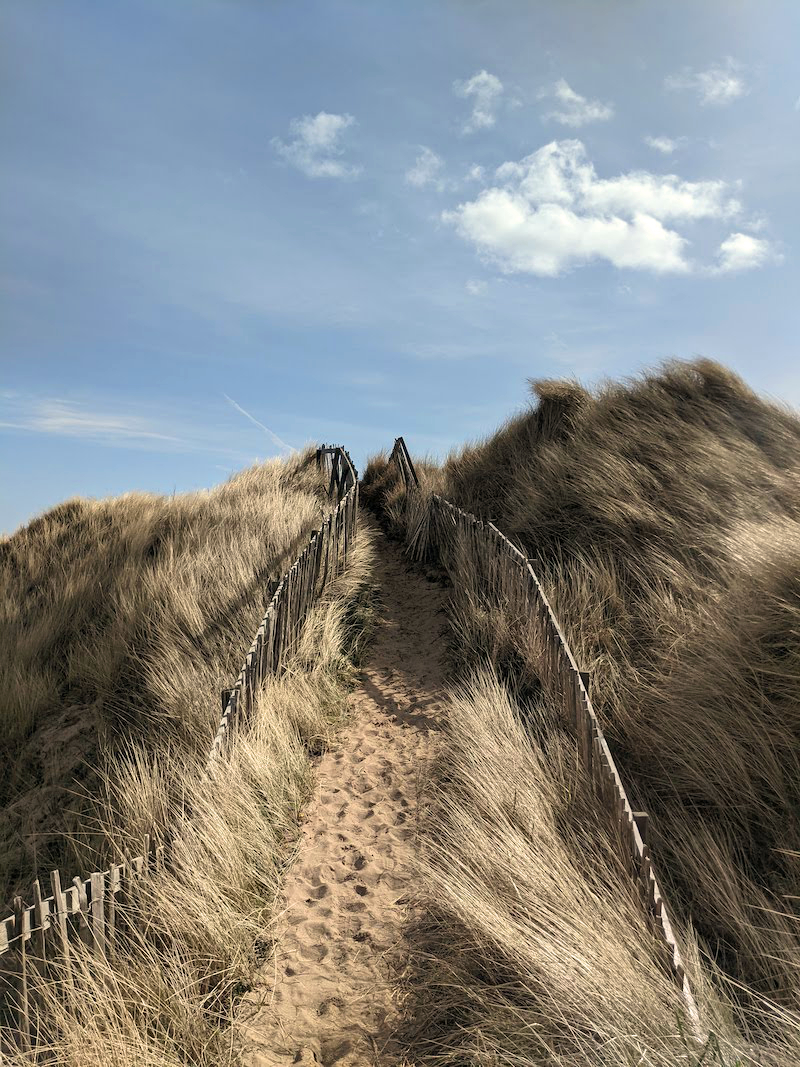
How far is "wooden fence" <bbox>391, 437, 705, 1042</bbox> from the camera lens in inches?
117

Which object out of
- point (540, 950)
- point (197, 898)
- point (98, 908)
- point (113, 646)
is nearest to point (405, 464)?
point (113, 646)

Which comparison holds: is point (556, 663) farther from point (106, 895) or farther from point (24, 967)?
point (24, 967)

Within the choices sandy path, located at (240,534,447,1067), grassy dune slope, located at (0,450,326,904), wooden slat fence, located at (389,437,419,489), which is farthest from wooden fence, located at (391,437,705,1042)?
wooden slat fence, located at (389,437,419,489)

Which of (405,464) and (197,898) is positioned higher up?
(405,464)

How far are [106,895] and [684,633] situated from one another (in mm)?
4321

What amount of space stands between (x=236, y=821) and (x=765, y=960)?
2.80 m

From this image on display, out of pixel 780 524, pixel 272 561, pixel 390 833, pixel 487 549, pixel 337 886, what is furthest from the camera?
pixel 272 561

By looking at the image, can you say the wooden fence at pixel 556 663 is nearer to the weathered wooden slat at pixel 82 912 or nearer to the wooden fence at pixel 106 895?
the wooden fence at pixel 106 895

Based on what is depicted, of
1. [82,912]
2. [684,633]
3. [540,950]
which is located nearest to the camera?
[540,950]

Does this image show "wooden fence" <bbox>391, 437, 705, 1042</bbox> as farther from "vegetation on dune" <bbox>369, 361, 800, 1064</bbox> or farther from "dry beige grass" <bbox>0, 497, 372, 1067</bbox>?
"dry beige grass" <bbox>0, 497, 372, 1067</bbox>

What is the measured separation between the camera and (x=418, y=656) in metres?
7.34

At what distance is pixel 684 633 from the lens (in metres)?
5.36

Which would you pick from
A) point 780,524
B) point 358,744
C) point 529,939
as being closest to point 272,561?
point 358,744

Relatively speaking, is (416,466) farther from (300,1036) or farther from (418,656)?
(300,1036)
